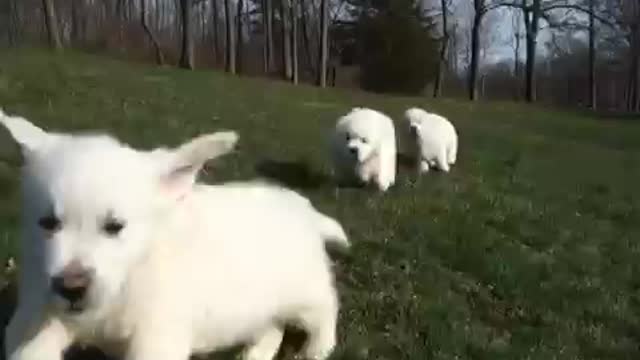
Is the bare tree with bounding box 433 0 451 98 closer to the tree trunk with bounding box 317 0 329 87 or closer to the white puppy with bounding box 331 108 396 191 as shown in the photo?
the tree trunk with bounding box 317 0 329 87

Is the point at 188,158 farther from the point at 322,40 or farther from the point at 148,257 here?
the point at 322,40

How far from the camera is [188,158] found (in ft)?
12.0

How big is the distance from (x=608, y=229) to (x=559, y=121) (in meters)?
22.7

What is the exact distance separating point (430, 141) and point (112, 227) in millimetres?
10817

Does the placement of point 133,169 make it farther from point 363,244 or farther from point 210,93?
point 210,93

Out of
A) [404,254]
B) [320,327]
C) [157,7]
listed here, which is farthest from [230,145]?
[157,7]

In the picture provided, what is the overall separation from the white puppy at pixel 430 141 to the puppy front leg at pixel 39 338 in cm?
1040

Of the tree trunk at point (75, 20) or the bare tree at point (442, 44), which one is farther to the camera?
the bare tree at point (442, 44)

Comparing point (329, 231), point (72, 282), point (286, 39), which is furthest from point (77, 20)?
point (72, 282)

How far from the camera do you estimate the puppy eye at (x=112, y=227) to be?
10.7ft

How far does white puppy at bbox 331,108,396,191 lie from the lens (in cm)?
1149

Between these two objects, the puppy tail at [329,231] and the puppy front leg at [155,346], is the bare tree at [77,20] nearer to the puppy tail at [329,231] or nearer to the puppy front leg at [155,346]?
the puppy tail at [329,231]

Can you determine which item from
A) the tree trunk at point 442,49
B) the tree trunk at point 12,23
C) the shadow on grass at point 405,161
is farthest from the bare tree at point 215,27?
the shadow on grass at point 405,161

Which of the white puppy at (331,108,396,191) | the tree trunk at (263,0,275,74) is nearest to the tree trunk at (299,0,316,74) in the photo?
the tree trunk at (263,0,275,74)
